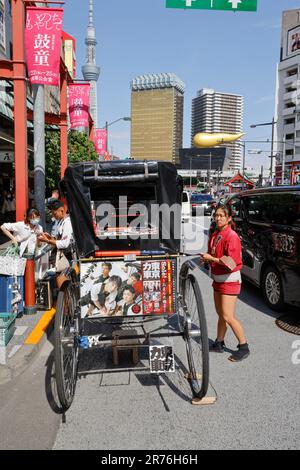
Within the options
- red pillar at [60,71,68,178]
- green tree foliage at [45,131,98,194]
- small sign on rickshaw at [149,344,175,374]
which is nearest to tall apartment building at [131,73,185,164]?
green tree foliage at [45,131,98,194]

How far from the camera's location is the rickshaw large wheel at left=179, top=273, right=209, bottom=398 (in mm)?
3621

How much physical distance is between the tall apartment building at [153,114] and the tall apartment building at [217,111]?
29740 millimetres

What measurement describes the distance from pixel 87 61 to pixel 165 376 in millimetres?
190902

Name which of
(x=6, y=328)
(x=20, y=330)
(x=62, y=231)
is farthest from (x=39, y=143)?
(x=6, y=328)

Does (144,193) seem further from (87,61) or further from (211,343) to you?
(87,61)

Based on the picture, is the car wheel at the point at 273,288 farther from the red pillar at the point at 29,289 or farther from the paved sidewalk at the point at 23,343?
the red pillar at the point at 29,289

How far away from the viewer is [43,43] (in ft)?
28.6

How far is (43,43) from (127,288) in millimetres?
6949

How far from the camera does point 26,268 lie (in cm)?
618

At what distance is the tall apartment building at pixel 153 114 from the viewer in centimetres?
12975

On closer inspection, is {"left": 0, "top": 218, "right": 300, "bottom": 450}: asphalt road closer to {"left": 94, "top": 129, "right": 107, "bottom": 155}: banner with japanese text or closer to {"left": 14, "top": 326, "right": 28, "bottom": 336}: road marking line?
{"left": 14, "top": 326, "right": 28, "bottom": 336}: road marking line

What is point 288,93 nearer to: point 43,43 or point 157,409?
point 43,43

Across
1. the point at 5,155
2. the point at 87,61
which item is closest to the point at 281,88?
the point at 5,155

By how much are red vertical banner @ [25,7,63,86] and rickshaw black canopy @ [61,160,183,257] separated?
5.63 meters
